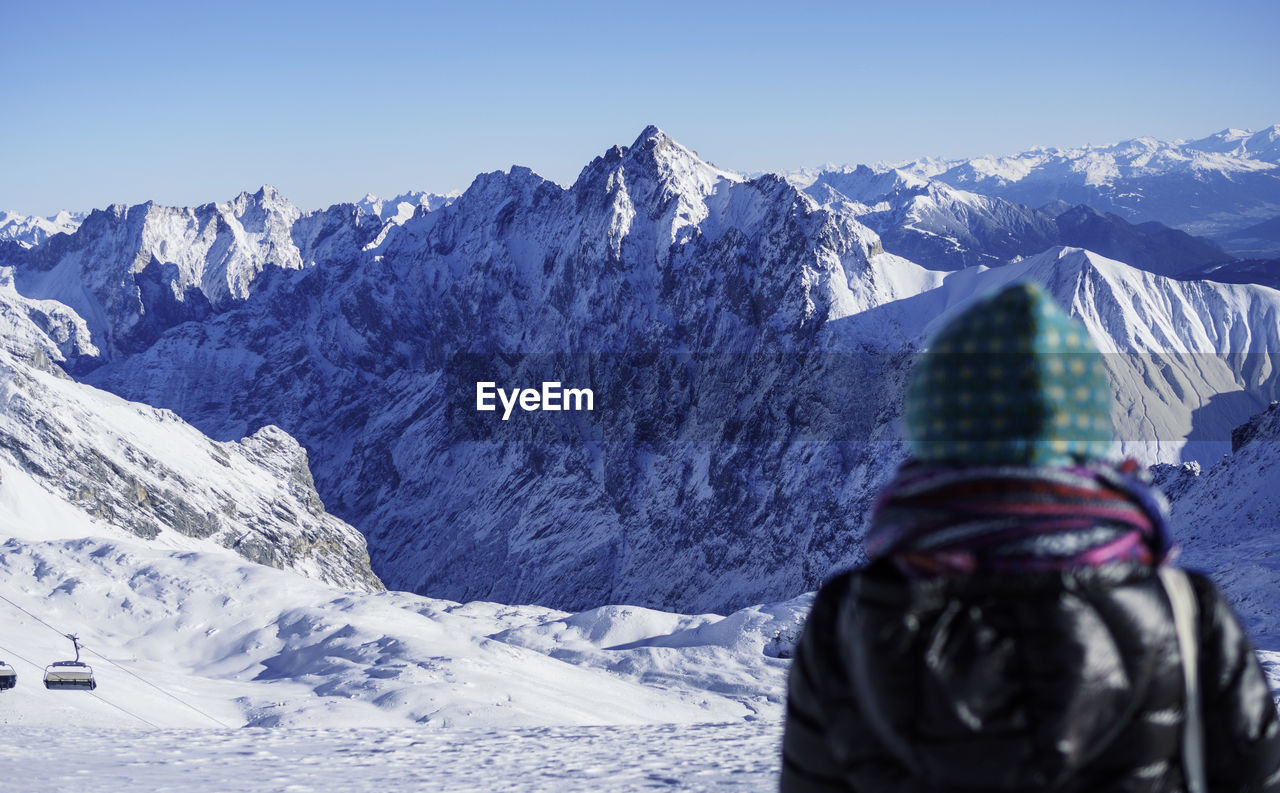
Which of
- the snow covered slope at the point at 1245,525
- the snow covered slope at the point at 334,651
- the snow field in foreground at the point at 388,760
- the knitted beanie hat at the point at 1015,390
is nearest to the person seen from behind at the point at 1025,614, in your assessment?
the knitted beanie hat at the point at 1015,390

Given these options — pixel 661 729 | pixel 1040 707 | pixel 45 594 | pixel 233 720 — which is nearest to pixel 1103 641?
pixel 1040 707

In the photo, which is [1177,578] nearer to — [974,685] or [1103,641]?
[1103,641]

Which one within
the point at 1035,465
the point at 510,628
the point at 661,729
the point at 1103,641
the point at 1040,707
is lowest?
the point at 510,628

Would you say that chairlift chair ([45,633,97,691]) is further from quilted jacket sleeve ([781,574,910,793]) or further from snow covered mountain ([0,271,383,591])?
snow covered mountain ([0,271,383,591])

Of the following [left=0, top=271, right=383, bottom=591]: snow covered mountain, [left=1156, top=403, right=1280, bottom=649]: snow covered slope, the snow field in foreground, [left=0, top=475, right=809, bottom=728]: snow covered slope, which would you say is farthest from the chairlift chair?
[left=0, top=271, right=383, bottom=591]: snow covered mountain

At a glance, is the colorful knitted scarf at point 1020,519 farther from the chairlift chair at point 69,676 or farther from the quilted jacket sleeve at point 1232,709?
the chairlift chair at point 69,676

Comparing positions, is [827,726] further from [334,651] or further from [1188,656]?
[334,651]

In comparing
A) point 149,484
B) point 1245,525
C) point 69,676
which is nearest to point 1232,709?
point 69,676
